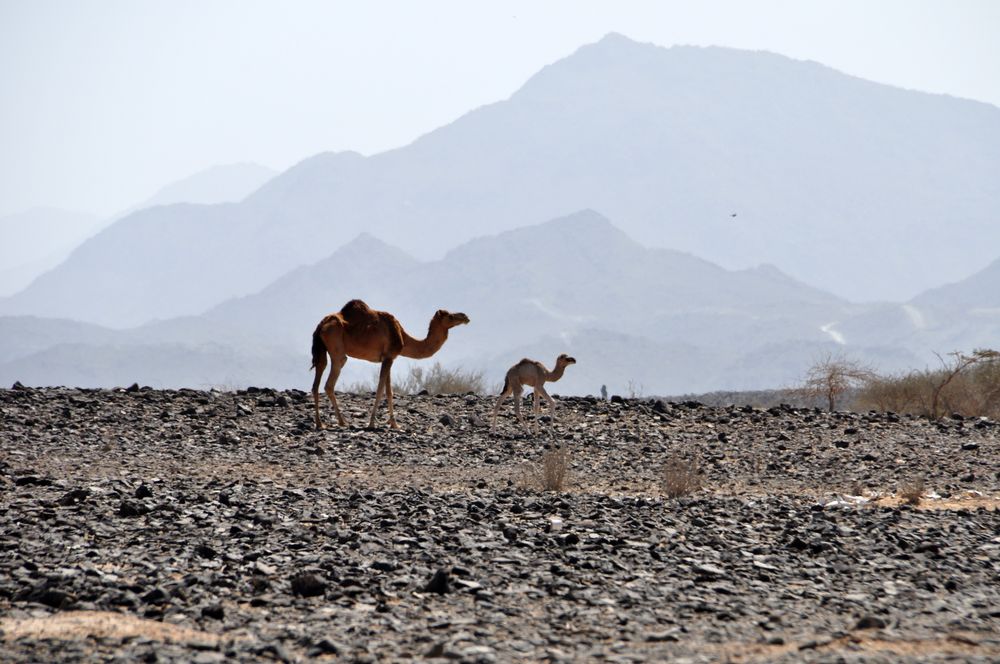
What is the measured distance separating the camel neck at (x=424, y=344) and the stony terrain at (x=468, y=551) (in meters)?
Result: 2.79

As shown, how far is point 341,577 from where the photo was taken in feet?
30.7

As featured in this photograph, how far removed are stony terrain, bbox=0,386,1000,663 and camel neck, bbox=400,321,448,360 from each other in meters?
2.79

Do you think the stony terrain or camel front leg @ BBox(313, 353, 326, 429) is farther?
camel front leg @ BBox(313, 353, 326, 429)

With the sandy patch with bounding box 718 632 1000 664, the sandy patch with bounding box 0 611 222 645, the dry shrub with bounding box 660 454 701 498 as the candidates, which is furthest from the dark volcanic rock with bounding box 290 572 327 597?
the dry shrub with bounding box 660 454 701 498

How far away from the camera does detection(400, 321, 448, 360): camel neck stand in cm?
2172

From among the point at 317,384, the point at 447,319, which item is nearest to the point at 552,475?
the point at 317,384

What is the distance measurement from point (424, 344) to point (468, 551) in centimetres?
1172

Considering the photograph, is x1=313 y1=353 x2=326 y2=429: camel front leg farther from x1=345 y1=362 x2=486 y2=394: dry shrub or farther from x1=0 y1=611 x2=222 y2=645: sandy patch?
x1=0 y1=611 x2=222 y2=645: sandy patch

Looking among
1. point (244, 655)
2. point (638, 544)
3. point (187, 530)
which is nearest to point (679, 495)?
point (638, 544)

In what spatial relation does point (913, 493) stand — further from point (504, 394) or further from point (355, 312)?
point (355, 312)

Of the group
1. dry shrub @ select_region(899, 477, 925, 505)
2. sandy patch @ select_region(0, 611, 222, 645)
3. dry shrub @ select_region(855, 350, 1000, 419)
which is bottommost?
sandy patch @ select_region(0, 611, 222, 645)

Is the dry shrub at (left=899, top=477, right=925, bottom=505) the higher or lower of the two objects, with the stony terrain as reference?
higher

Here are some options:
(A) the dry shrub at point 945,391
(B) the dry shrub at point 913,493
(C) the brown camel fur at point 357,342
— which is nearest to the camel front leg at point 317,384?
(C) the brown camel fur at point 357,342

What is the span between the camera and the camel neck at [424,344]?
2172 centimetres
